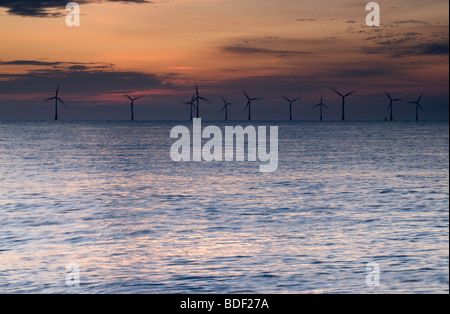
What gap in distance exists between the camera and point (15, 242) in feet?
64.3

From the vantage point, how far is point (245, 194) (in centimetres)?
3441

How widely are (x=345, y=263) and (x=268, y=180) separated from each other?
89.2ft

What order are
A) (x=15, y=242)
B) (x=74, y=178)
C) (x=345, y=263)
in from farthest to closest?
1. (x=74, y=178)
2. (x=15, y=242)
3. (x=345, y=263)

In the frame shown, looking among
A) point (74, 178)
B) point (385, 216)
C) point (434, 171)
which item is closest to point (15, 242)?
point (385, 216)

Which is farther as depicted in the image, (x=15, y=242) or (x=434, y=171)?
(x=434, y=171)

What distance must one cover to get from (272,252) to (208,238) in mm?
3199
